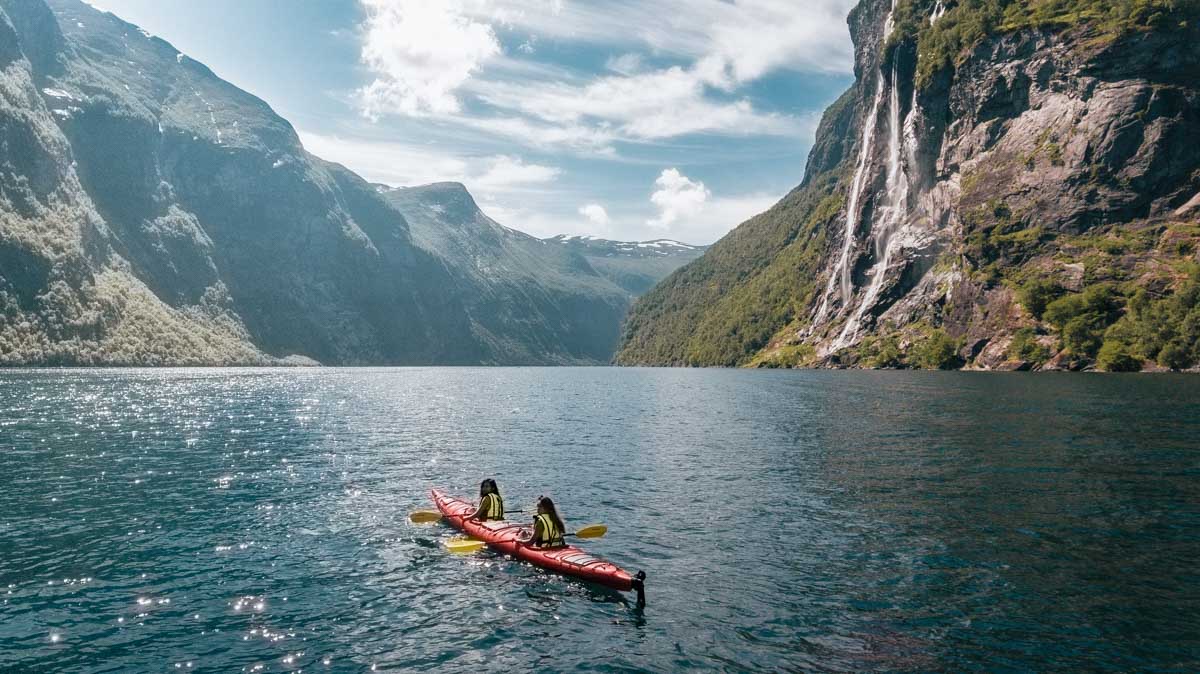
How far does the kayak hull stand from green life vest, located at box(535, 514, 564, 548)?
0.27 metres

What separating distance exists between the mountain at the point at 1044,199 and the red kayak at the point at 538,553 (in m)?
122

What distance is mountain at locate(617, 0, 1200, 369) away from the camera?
399 feet

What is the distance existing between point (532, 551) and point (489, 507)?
4.70 m

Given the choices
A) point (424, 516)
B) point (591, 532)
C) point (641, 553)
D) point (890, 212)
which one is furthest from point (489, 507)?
point (890, 212)

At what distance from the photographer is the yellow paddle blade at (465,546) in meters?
26.0

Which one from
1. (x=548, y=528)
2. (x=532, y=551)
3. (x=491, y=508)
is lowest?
(x=532, y=551)

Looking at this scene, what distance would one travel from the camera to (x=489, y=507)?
2944 cm

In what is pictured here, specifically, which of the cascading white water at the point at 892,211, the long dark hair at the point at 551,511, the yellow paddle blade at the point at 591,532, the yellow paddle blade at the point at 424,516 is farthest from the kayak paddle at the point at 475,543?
the cascading white water at the point at 892,211

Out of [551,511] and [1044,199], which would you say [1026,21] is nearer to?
[1044,199]

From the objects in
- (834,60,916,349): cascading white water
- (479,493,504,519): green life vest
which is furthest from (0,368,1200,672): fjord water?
(834,60,916,349): cascading white water

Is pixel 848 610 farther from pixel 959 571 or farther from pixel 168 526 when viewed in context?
pixel 168 526

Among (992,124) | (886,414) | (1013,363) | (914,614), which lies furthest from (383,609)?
(992,124)

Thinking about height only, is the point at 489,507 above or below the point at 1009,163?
below

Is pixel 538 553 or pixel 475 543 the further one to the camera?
pixel 475 543
